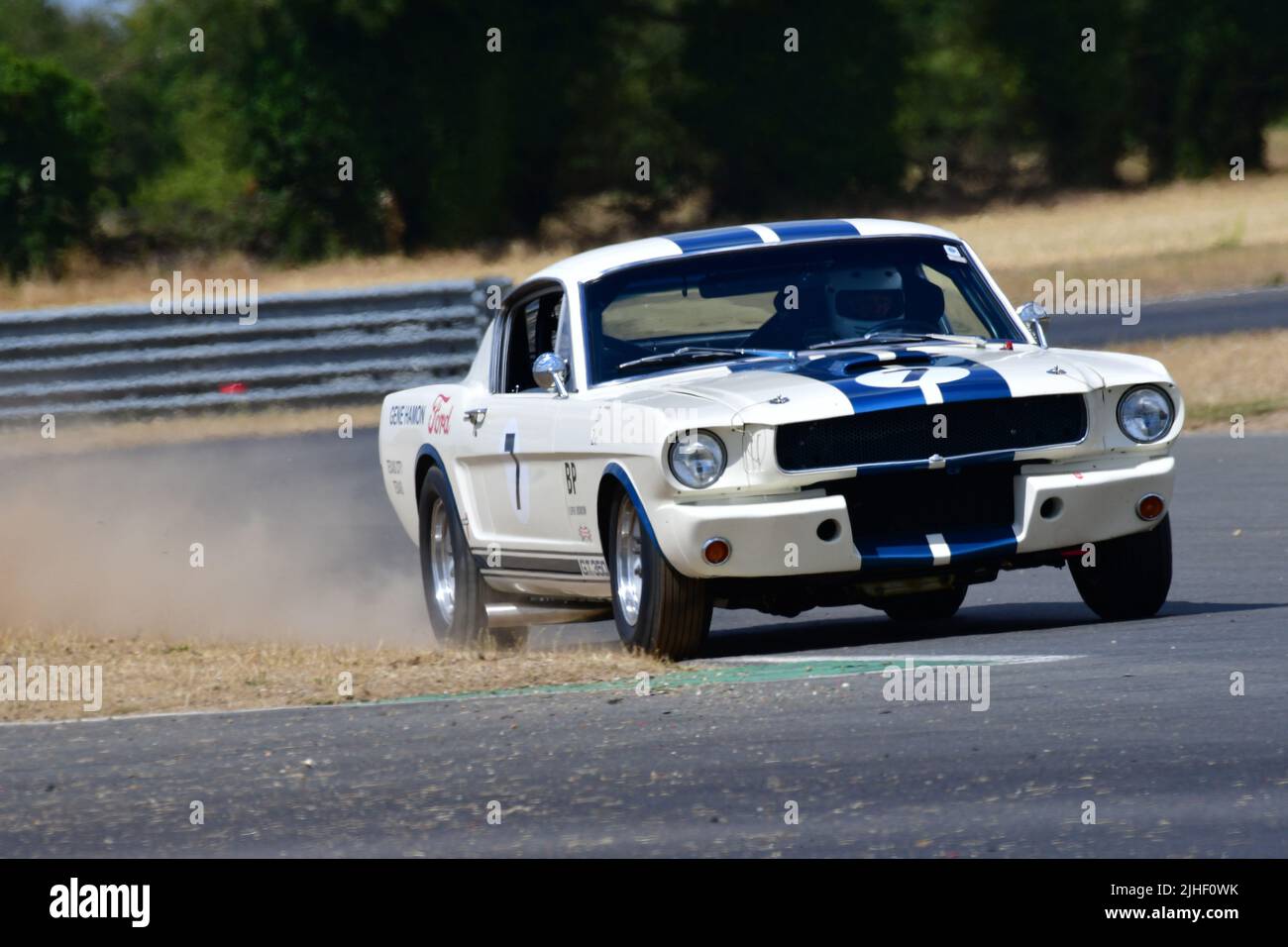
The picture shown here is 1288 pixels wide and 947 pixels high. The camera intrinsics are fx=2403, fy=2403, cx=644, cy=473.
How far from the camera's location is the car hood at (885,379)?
828cm

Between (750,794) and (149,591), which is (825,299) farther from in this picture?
(149,591)

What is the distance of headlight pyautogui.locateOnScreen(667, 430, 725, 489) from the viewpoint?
27.1 ft

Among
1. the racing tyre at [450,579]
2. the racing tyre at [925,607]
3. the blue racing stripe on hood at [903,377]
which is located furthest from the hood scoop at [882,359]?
the racing tyre at [450,579]

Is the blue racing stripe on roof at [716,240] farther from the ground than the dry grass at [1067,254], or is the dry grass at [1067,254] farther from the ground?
the dry grass at [1067,254]

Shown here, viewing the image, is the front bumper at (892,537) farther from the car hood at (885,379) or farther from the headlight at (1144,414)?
the car hood at (885,379)

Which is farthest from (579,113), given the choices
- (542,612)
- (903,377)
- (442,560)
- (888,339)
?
(903,377)

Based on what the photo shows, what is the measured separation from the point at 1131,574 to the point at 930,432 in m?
1.13

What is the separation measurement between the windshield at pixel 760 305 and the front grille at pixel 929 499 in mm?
976

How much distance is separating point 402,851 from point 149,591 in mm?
7975

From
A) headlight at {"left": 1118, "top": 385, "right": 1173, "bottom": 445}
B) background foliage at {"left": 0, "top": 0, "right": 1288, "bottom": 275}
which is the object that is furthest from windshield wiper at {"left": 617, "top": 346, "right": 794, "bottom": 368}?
background foliage at {"left": 0, "top": 0, "right": 1288, "bottom": 275}

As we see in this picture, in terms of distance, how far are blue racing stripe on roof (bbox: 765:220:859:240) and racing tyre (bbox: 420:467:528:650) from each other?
192 centimetres

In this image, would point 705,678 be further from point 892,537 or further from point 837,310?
point 837,310

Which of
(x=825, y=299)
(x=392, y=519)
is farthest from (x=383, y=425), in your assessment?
(x=392, y=519)

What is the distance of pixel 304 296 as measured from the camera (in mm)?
22516
